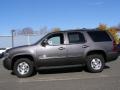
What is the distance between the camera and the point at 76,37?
41.1 feet

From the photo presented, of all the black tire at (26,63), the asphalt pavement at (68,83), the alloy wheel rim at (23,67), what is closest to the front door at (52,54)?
the black tire at (26,63)

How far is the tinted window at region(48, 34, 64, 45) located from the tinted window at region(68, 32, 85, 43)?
39 centimetres

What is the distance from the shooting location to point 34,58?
1191 cm

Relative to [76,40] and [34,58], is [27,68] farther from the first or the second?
[76,40]

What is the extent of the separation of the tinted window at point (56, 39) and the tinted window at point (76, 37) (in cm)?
39

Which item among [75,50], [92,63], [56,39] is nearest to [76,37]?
[75,50]

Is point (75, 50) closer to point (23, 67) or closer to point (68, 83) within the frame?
point (23, 67)

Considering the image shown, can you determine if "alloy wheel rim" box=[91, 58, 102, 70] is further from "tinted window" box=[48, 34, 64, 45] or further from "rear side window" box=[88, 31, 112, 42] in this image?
"tinted window" box=[48, 34, 64, 45]

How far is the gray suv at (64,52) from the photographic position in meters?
11.9

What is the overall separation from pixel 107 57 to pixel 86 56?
94 cm

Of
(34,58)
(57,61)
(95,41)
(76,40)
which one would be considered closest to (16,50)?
(34,58)

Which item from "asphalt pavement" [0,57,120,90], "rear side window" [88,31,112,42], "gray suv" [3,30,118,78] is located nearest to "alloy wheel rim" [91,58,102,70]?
"gray suv" [3,30,118,78]

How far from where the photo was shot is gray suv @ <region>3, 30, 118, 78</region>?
39.2 feet

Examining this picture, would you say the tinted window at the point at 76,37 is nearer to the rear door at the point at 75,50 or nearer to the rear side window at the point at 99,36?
the rear door at the point at 75,50
